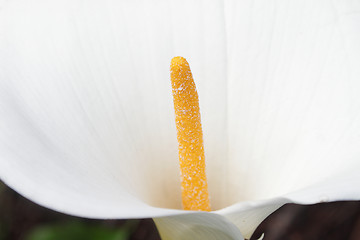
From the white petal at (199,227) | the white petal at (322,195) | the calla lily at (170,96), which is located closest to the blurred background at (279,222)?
the calla lily at (170,96)

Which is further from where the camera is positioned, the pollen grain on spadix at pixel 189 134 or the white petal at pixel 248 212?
the pollen grain on spadix at pixel 189 134

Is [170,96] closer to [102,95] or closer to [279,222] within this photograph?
[102,95]

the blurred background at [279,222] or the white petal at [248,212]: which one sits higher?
the white petal at [248,212]

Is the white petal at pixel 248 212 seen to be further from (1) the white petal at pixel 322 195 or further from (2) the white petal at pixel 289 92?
(2) the white petal at pixel 289 92

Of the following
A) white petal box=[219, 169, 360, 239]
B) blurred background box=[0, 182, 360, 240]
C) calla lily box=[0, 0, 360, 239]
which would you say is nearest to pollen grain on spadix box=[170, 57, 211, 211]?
calla lily box=[0, 0, 360, 239]

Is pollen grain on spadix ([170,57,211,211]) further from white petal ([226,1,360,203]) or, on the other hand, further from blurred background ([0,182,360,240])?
blurred background ([0,182,360,240])

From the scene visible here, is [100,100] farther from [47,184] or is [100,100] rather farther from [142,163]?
[47,184]

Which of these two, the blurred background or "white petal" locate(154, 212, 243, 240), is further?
the blurred background

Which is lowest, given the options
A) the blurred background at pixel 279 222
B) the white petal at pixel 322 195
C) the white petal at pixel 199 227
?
the blurred background at pixel 279 222
